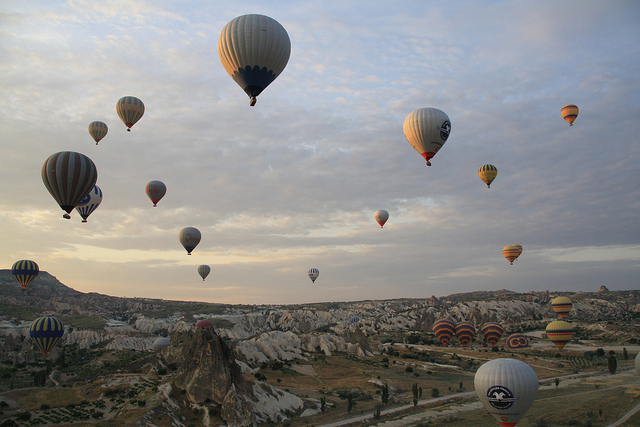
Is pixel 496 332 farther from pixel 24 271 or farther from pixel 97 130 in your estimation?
pixel 24 271

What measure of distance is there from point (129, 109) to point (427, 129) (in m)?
38.6

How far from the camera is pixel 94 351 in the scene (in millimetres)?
107688

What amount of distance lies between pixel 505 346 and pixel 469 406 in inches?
2516

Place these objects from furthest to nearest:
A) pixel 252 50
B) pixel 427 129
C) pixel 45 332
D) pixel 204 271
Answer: pixel 204 271
pixel 45 332
pixel 427 129
pixel 252 50

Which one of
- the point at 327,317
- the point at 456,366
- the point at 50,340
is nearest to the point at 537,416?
the point at 456,366

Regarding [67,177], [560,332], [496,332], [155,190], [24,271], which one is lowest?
[496,332]

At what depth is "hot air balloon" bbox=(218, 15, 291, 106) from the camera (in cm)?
3391

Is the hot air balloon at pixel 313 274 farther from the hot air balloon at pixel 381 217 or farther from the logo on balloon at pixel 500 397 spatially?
the logo on balloon at pixel 500 397

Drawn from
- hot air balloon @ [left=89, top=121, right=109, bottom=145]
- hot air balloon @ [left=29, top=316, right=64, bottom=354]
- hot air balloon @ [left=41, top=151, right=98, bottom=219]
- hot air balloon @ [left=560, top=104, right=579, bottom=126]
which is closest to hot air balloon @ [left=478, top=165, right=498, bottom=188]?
hot air balloon @ [left=560, top=104, right=579, bottom=126]

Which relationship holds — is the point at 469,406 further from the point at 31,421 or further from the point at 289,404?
the point at 31,421

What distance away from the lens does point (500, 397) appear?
3067 cm

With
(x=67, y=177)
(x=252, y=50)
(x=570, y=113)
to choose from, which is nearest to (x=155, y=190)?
(x=67, y=177)

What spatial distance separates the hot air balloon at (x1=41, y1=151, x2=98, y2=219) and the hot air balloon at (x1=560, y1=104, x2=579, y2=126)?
6779cm

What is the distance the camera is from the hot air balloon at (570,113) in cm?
6712
